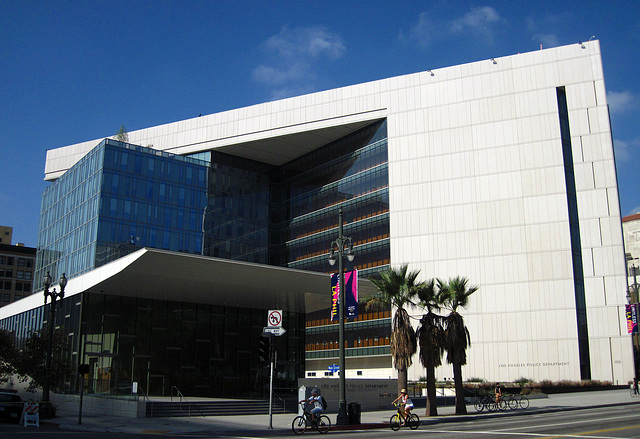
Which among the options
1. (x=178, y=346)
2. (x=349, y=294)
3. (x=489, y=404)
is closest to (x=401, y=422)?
(x=349, y=294)

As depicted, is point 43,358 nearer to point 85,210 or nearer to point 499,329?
point 85,210

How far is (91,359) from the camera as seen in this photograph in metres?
45.0

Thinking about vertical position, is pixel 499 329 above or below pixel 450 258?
below

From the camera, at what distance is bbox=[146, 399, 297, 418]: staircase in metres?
35.2

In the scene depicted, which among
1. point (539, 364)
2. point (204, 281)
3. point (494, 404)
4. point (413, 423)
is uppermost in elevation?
point (204, 281)

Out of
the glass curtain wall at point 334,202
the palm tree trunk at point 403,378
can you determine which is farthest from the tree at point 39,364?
the glass curtain wall at point 334,202

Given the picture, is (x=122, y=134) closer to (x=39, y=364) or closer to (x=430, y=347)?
(x=39, y=364)

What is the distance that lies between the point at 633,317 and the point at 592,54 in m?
28.8

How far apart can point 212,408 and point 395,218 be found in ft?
135

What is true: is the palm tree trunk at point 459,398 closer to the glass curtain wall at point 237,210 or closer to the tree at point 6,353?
the tree at point 6,353

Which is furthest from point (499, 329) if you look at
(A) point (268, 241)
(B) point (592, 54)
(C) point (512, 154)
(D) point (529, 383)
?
Result: (A) point (268, 241)

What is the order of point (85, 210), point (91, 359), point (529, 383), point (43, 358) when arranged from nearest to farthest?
point (43, 358) → point (91, 359) → point (529, 383) → point (85, 210)

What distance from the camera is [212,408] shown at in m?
37.2

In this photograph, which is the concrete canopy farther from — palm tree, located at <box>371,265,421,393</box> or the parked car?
the parked car
